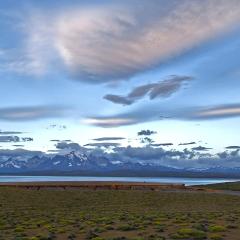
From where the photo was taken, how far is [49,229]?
31.4 meters

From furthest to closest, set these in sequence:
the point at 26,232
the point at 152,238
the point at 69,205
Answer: the point at 69,205 → the point at 26,232 → the point at 152,238

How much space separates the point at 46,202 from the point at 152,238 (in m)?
37.0

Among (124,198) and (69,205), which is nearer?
(69,205)

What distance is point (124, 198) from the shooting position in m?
67.8

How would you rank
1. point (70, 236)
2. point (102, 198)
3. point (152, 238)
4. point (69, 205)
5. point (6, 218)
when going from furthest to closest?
1. point (102, 198)
2. point (69, 205)
3. point (6, 218)
4. point (70, 236)
5. point (152, 238)

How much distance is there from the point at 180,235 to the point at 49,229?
927 cm

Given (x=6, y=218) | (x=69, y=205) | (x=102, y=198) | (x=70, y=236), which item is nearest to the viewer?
(x=70, y=236)

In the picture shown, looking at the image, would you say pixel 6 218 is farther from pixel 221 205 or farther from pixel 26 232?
pixel 221 205

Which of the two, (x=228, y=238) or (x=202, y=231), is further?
(x=202, y=231)

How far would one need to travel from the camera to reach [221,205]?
2306 inches

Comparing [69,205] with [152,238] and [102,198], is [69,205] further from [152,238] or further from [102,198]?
[152,238]

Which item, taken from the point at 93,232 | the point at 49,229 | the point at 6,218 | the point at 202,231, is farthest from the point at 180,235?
the point at 6,218

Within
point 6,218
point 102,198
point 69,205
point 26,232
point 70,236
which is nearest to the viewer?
point 70,236

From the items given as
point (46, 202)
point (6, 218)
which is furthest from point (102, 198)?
point (6, 218)
